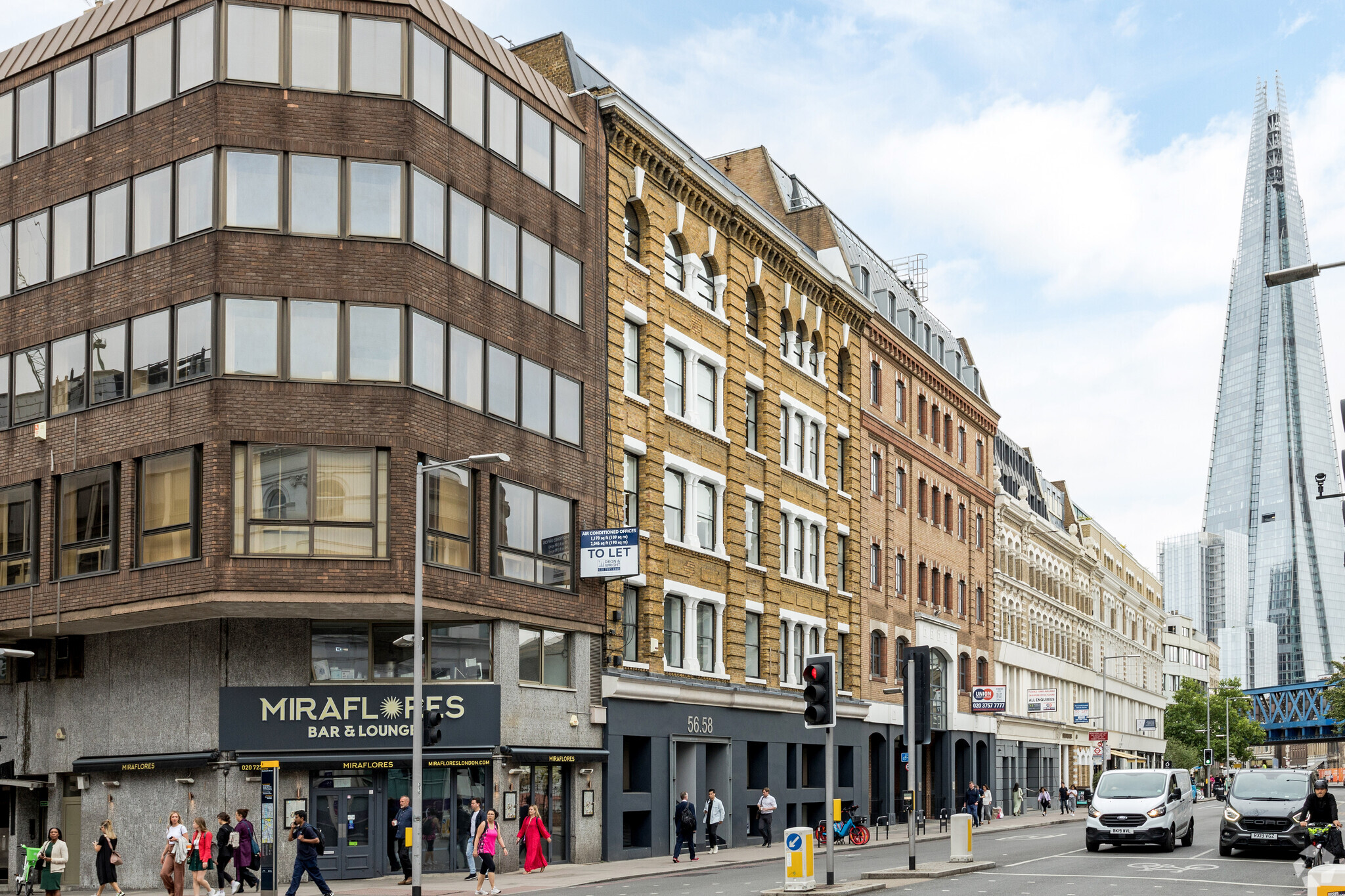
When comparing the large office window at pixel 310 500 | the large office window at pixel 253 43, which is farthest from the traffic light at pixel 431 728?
the large office window at pixel 253 43

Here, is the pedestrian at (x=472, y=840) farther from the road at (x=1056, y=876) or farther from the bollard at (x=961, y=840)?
the bollard at (x=961, y=840)

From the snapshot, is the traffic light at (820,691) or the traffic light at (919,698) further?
the traffic light at (919,698)

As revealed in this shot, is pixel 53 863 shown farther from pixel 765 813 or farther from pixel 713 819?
pixel 765 813

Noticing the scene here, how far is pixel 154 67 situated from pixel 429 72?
6036 mm

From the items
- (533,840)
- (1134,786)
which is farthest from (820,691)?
(1134,786)

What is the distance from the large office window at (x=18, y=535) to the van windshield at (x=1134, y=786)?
25633mm

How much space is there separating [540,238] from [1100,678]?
74679mm

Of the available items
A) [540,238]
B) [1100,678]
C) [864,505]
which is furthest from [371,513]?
[1100,678]

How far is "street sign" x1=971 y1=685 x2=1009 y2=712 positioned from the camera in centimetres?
6200

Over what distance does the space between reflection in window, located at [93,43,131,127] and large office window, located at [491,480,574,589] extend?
39.8 ft

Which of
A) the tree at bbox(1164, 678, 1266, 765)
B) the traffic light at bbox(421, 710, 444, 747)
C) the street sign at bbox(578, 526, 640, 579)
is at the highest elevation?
the street sign at bbox(578, 526, 640, 579)

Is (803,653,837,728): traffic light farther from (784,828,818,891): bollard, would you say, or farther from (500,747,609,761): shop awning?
(500,747,609,761): shop awning

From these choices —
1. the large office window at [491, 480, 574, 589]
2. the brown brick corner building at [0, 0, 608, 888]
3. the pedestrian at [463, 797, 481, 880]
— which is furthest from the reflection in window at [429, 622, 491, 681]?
the pedestrian at [463, 797, 481, 880]

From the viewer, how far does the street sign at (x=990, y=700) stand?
203 ft
